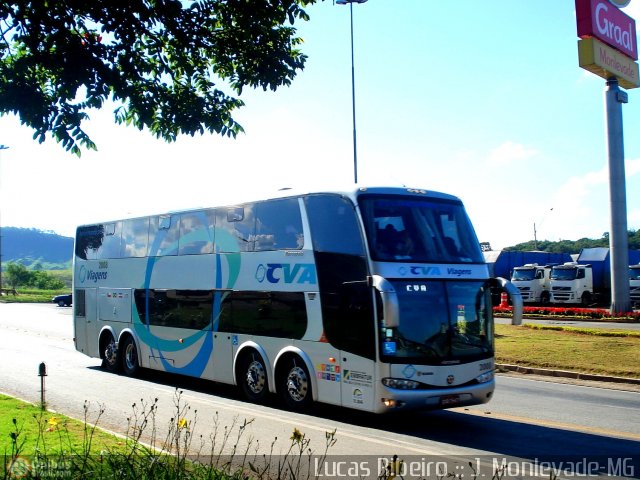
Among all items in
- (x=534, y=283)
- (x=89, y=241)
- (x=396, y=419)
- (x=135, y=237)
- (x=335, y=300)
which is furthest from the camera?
(x=534, y=283)

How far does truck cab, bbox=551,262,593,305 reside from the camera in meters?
41.0

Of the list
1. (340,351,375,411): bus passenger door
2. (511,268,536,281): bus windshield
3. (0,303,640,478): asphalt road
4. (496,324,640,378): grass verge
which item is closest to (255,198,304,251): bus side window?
(340,351,375,411): bus passenger door

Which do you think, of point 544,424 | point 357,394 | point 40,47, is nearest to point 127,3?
point 40,47

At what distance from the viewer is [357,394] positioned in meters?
10.7

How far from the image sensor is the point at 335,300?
11.3 metres

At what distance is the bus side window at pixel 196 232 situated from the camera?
14.5 m

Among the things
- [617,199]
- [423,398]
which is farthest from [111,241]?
[617,199]

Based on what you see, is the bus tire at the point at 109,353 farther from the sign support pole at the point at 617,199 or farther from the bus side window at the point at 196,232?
the sign support pole at the point at 617,199

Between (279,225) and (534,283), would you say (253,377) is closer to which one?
(279,225)

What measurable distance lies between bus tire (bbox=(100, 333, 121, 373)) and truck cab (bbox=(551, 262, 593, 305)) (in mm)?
30513

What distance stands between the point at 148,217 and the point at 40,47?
359 inches

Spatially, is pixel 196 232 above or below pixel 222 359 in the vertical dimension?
above

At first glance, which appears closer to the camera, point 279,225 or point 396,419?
point 396,419

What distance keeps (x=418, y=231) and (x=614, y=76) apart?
1036 inches
